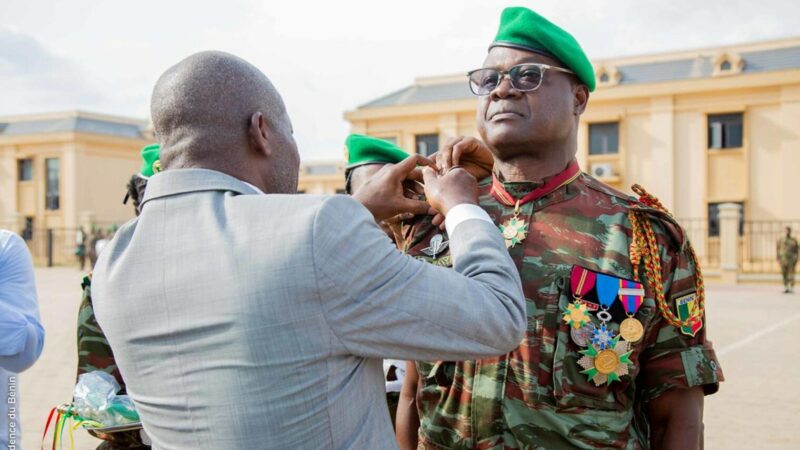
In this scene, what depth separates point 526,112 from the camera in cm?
225

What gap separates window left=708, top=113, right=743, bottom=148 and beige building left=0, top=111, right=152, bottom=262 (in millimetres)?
27934

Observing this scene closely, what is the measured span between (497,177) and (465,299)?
1086mm

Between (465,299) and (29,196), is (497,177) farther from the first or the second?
(29,196)

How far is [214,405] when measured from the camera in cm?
150

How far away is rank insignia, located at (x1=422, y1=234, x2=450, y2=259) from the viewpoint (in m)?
2.40

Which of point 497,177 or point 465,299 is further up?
point 497,177

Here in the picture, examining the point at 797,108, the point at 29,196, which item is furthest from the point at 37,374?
the point at 29,196

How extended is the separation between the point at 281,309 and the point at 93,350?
2.05 m

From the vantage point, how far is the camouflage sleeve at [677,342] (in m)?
2.08

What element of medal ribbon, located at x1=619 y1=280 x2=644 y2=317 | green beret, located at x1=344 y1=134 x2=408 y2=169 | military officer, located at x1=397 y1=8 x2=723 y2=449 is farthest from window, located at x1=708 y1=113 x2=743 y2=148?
medal ribbon, located at x1=619 y1=280 x2=644 y2=317

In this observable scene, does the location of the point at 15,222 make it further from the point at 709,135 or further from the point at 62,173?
the point at 709,135

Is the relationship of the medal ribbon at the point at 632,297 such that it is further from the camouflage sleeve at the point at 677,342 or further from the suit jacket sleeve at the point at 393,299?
the suit jacket sleeve at the point at 393,299

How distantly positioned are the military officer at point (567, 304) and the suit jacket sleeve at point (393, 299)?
0.68 meters

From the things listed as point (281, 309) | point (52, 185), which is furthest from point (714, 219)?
point (52, 185)
